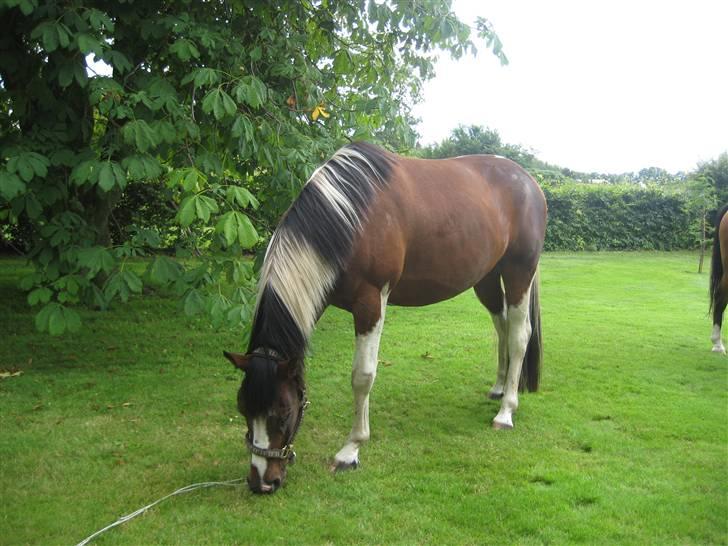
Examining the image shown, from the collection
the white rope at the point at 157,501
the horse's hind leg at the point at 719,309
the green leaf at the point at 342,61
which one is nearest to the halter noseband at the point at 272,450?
the white rope at the point at 157,501

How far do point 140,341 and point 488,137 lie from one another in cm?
2093

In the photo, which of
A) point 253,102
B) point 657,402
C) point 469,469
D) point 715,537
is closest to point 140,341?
point 253,102

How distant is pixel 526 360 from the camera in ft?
15.0

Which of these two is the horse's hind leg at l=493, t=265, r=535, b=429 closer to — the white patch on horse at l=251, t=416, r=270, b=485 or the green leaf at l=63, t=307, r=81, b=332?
the white patch on horse at l=251, t=416, r=270, b=485

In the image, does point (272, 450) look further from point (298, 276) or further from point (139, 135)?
point (139, 135)

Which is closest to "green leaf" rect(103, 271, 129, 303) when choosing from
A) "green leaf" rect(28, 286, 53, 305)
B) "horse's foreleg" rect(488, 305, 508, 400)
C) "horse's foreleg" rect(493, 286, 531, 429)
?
"green leaf" rect(28, 286, 53, 305)

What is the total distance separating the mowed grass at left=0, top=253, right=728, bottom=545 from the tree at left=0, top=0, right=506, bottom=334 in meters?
0.90

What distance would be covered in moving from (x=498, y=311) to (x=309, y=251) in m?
2.14

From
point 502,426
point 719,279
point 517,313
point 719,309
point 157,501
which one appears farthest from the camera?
point 719,279

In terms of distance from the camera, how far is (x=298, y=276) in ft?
9.55

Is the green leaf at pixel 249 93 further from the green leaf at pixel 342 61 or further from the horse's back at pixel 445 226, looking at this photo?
the green leaf at pixel 342 61

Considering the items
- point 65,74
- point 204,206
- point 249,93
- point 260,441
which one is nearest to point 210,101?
point 249,93

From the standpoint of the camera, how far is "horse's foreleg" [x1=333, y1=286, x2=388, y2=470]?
323 centimetres

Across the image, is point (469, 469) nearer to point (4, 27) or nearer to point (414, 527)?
point (414, 527)
